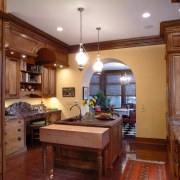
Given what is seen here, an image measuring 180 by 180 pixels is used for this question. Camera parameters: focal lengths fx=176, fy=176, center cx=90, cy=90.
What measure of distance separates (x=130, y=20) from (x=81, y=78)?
2658 millimetres

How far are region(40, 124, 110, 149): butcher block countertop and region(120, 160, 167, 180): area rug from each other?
883 mm

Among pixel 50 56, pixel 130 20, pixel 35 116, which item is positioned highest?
pixel 130 20

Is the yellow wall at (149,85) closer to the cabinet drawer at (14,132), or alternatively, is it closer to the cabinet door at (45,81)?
the cabinet door at (45,81)

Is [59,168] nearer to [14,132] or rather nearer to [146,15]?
[14,132]

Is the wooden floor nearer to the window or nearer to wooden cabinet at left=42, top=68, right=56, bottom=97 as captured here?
wooden cabinet at left=42, top=68, right=56, bottom=97

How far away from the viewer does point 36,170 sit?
3.32 meters

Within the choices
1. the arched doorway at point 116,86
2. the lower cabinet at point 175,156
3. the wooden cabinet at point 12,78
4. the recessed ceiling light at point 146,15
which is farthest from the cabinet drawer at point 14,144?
the arched doorway at point 116,86

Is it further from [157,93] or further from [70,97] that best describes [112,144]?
[70,97]

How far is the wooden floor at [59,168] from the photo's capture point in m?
3.07

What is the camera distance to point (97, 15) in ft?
12.3

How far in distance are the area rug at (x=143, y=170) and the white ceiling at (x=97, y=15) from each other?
10.2 feet

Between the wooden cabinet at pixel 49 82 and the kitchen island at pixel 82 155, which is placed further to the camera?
the wooden cabinet at pixel 49 82

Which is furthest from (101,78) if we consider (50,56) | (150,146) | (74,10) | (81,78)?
(74,10)

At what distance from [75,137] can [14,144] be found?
83.8 inches
